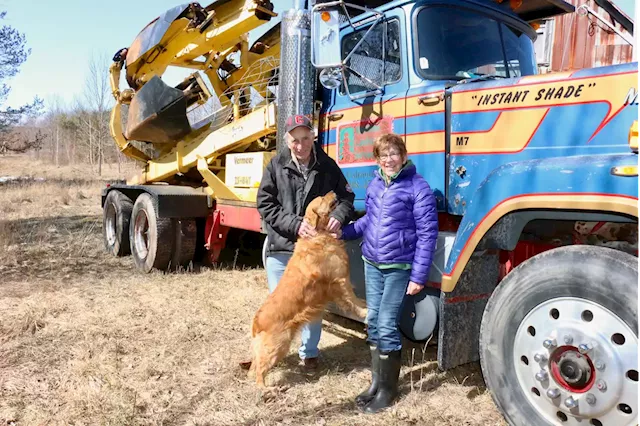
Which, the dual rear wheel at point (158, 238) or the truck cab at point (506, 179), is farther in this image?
the dual rear wheel at point (158, 238)

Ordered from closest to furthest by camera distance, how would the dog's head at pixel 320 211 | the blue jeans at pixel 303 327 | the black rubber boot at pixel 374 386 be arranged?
1. the black rubber boot at pixel 374 386
2. the dog's head at pixel 320 211
3. the blue jeans at pixel 303 327

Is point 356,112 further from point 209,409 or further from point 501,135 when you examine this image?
point 209,409

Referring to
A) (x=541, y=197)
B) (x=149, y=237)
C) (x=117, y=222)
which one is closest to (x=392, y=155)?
(x=541, y=197)

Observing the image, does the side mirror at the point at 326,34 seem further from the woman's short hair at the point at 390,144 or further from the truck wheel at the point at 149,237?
the truck wheel at the point at 149,237

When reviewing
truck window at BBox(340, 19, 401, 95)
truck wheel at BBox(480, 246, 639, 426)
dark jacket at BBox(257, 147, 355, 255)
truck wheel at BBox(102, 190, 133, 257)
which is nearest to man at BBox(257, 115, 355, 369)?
dark jacket at BBox(257, 147, 355, 255)

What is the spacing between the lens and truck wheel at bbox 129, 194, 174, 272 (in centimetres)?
654

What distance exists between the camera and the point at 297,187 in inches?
146

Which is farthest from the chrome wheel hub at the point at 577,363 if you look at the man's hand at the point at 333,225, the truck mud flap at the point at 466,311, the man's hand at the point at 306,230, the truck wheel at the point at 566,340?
the man's hand at the point at 306,230

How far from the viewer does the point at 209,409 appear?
3.22m

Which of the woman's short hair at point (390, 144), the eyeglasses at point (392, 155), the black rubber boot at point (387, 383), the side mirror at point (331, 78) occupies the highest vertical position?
the side mirror at point (331, 78)

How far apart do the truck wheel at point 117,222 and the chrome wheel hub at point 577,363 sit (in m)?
6.71

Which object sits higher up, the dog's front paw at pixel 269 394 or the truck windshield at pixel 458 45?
the truck windshield at pixel 458 45

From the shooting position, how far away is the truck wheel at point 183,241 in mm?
6652

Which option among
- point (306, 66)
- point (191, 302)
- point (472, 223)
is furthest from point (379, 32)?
point (191, 302)
